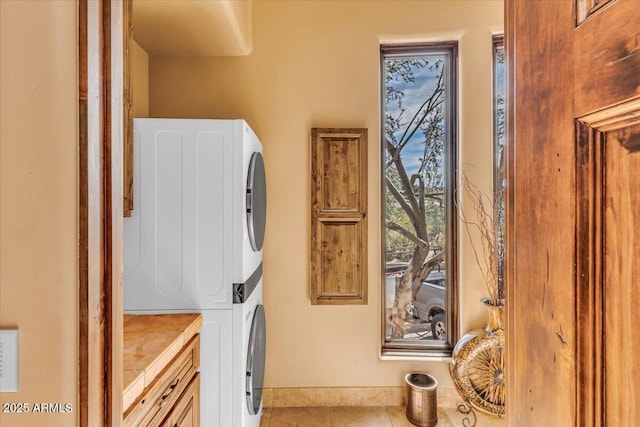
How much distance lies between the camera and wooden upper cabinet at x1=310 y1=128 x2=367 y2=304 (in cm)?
218

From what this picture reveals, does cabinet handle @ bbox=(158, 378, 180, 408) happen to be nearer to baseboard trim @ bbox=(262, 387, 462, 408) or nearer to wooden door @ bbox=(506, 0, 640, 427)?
wooden door @ bbox=(506, 0, 640, 427)

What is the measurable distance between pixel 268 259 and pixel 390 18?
1.90 metres

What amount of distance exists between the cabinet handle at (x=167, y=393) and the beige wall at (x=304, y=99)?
105 centimetres

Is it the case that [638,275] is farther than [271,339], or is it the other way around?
[271,339]

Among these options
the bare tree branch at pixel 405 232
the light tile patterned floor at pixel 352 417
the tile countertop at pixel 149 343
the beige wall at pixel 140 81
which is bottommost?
the light tile patterned floor at pixel 352 417

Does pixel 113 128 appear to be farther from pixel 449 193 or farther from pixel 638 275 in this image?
pixel 449 193

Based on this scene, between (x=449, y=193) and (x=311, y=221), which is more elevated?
(x=449, y=193)

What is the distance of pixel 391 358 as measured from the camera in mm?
2184

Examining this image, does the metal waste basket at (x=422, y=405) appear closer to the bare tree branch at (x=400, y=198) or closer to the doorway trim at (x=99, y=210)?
the bare tree branch at (x=400, y=198)

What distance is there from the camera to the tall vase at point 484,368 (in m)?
1.84

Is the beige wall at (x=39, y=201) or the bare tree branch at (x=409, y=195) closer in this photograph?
the beige wall at (x=39, y=201)

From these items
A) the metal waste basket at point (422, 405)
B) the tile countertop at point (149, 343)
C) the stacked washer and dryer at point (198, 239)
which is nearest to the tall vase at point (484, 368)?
the metal waste basket at point (422, 405)

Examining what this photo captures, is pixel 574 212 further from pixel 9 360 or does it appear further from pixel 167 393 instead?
pixel 167 393

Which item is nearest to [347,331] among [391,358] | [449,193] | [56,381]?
[391,358]
